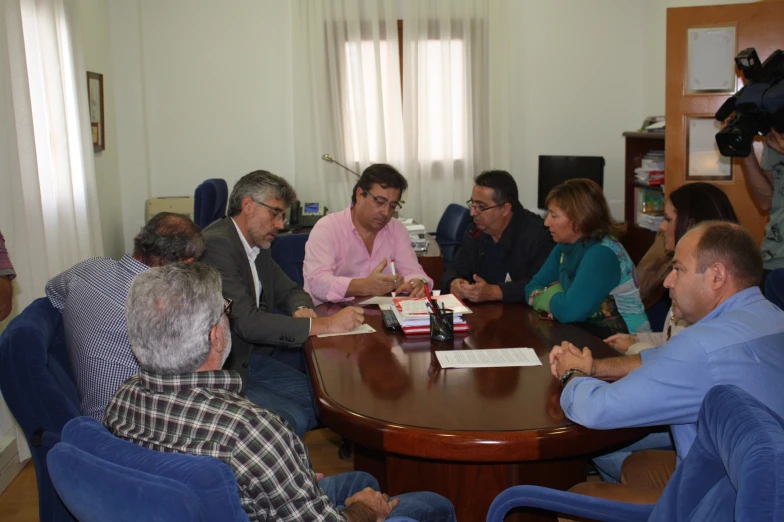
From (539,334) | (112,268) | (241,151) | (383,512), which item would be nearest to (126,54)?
(241,151)

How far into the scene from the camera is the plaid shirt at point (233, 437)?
1357 millimetres

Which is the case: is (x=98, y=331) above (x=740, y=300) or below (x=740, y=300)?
below

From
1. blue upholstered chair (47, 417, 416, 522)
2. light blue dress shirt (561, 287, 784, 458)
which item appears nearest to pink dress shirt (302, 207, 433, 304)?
light blue dress shirt (561, 287, 784, 458)

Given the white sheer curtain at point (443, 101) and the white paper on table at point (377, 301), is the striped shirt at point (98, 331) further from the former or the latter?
the white sheer curtain at point (443, 101)

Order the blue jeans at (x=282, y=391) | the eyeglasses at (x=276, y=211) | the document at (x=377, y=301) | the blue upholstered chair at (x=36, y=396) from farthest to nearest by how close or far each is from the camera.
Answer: the document at (x=377, y=301), the eyeglasses at (x=276, y=211), the blue jeans at (x=282, y=391), the blue upholstered chair at (x=36, y=396)

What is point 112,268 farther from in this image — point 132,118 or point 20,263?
point 132,118

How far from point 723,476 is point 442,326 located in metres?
1.27

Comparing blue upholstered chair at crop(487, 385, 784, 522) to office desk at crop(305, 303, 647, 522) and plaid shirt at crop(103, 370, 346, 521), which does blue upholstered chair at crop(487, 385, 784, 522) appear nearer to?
A: office desk at crop(305, 303, 647, 522)

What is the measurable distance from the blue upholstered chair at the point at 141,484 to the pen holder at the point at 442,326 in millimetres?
1339

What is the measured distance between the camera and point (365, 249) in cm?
351

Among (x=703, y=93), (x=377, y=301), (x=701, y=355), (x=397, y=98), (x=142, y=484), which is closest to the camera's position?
(x=142, y=484)

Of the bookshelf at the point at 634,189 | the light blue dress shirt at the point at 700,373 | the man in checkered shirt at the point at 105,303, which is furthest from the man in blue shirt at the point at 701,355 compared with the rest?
the bookshelf at the point at 634,189

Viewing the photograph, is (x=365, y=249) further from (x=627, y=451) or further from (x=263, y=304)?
(x=627, y=451)

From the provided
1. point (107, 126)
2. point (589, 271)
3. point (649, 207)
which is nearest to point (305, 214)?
point (107, 126)
